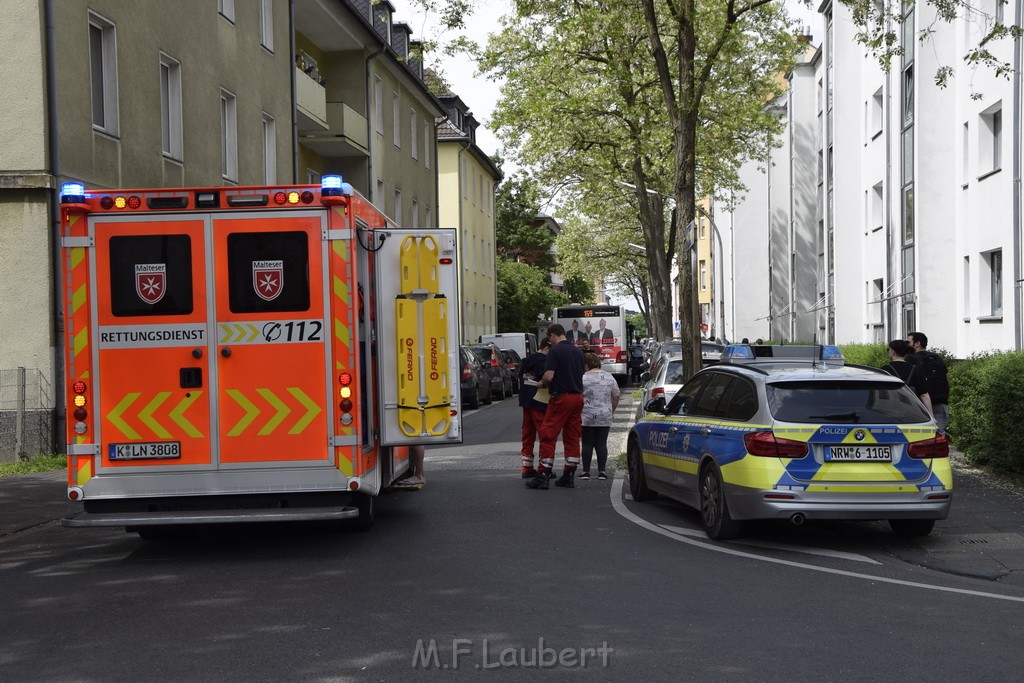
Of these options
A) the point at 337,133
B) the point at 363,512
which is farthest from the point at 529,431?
the point at 337,133

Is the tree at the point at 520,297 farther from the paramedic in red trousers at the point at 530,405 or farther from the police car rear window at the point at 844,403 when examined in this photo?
the police car rear window at the point at 844,403

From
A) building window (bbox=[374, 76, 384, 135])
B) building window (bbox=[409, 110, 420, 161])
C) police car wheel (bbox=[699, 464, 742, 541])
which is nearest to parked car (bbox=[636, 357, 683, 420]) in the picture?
police car wheel (bbox=[699, 464, 742, 541])

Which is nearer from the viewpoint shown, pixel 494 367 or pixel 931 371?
pixel 931 371

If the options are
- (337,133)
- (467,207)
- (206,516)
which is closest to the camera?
(206,516)

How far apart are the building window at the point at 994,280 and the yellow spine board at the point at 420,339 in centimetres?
1659

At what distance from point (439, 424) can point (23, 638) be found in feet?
13.3

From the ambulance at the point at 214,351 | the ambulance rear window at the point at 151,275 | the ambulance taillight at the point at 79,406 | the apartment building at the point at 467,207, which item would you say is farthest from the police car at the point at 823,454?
the apartment building at the point at 467,207

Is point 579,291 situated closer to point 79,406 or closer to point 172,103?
point 172,103

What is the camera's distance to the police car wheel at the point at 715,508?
367 inches

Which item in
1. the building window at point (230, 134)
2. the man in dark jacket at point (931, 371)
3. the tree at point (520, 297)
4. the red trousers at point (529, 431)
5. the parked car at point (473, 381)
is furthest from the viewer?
the tree at point (520, 297)

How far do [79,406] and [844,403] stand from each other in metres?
6.05

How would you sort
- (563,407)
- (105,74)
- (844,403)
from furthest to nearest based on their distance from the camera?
(105,74) → (563,407) → (844,403)

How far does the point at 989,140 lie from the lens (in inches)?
898

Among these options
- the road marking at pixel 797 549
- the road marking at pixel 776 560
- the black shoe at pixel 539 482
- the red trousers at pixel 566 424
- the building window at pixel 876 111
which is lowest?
the road marking at pixel 797 549
